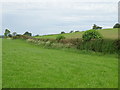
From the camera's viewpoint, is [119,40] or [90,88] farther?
[119,40]

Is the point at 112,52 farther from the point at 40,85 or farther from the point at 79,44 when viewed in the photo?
the point at 40,85

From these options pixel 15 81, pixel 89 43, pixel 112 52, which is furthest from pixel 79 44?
pixel 15 81

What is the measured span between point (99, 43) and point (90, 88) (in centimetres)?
913

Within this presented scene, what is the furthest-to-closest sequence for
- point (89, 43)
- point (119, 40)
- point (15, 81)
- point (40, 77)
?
point (89, 43) < point (119, 40) < point (40, 77) < point (15, 81)

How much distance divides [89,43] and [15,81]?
33.4 feet

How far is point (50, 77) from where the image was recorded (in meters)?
4.96

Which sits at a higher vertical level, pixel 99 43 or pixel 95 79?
pixel 99 43

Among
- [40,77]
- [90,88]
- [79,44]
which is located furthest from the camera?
[79,44]

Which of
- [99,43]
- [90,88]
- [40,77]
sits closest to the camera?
[90,88]

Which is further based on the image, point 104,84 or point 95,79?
point 95,79

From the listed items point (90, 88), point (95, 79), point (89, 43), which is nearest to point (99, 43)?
point (89, 43)

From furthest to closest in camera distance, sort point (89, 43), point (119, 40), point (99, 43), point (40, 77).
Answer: point (89, 43), point (99, 43), point (119, 40), point (40, 77)

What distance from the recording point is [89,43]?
13781mm

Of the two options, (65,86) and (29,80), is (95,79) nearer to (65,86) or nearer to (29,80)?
(65,86)
